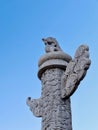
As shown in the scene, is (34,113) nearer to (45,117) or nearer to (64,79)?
(45,117)

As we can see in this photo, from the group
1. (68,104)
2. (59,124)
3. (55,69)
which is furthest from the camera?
(55,69)

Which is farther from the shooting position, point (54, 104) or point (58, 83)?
point (58, 83)

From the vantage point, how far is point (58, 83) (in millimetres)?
4629

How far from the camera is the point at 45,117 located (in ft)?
14.4

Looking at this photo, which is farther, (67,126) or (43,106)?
(43,106)

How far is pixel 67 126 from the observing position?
4191 mm

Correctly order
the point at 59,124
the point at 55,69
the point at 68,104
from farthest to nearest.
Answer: the point at 55,69, the point at 68,104, the point at 59,124

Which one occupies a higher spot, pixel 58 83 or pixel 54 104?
pixel 58 83

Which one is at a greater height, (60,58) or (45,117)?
(60,58)

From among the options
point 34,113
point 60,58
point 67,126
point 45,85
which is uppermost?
point 60,58

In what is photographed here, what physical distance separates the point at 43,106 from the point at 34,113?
256 millimetres

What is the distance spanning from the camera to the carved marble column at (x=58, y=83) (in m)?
4.27

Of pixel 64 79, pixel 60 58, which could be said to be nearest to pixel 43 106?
pixel 64 79

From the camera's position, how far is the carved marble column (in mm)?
4270
